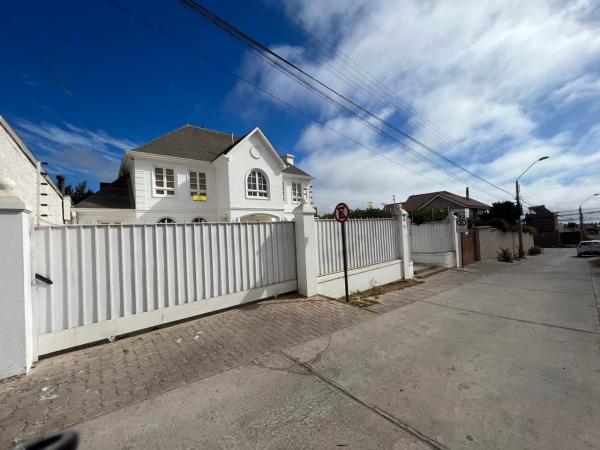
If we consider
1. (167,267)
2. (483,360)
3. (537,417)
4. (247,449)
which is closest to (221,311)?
(167,267)

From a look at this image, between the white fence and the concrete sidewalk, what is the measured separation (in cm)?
223

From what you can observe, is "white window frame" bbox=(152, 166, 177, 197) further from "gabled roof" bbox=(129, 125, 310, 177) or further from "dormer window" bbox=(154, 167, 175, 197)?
"gabled roof" bbox=(129, 125, 310, 177)

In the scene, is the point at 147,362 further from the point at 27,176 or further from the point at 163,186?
the point at 163,186

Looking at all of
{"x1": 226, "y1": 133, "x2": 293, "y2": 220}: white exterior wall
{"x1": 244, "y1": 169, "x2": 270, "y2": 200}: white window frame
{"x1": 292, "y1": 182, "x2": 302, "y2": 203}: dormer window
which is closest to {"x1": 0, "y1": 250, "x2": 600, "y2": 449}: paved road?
{"x1": 226, "y1": 133, "x2": 293, "y2": 220}: white exterior wall

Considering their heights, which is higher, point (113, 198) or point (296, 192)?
point (296, 192)

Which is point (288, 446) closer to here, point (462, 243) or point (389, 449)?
point (389, 449)

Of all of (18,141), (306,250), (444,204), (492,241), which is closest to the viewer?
(18,141)

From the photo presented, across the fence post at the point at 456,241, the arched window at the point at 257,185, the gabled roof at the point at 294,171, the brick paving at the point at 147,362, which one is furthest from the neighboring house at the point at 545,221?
the brick paving at the point at 147,362

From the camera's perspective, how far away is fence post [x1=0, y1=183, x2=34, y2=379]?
308cm

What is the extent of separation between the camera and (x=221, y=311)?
5.46 m

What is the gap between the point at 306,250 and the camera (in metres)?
6.46

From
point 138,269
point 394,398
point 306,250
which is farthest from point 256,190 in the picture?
point 394,398

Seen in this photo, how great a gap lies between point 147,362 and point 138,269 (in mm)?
1655

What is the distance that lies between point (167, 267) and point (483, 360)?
5.30 meters
